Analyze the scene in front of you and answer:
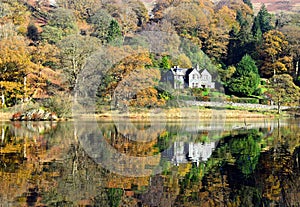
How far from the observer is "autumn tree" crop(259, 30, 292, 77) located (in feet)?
184

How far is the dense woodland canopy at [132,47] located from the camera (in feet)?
124

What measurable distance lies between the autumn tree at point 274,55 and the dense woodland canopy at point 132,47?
123mm

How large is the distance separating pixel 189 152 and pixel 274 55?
46299 mm

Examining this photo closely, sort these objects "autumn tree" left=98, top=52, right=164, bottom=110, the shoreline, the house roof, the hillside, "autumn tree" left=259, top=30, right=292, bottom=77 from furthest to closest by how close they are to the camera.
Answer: the hillside < "autumn tree" left=259, top=30, right=292, bottom=77 < the house roof < "autumn tree" left=98, top=52, right=164, bottom=110 < the shoreline

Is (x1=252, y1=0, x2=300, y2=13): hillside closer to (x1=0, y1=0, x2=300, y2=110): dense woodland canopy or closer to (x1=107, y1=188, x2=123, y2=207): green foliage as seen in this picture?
(x1=0, y1=0, x2=300, y2=110): dense woodland canopy

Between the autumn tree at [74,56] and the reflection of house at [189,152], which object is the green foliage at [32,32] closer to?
the autumn tree at [74,56]

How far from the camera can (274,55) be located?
57.5 metres

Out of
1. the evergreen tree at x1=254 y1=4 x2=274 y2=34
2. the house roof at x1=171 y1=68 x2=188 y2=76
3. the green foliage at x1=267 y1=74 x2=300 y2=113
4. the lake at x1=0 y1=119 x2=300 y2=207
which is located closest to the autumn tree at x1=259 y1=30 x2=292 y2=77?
the evergreen tree at x1=254 y1=4 x2=274 y2=34

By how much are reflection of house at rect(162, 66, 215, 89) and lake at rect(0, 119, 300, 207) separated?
31.1m

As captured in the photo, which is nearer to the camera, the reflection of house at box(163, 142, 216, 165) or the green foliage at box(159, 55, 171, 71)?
the reflection of house at box(163, 142, 216, 165)

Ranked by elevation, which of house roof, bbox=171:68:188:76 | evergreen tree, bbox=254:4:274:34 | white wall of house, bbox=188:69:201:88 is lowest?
white wall of house, bbox=188:69:201:88

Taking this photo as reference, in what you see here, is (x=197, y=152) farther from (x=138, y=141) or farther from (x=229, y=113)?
(x=229, y=113)

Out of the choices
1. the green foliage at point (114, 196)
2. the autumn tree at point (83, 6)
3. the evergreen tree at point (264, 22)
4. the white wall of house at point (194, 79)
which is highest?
the autumn tree at point (83, 6)

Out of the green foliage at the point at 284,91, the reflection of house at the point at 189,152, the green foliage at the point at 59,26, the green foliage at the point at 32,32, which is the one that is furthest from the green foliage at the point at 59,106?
the green foliage at the point at 32,32
